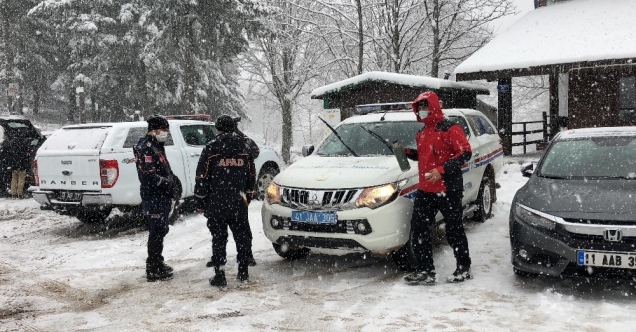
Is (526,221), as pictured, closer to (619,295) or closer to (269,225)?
(619,295)

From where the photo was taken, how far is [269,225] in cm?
601

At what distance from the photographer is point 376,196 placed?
553 centimetres

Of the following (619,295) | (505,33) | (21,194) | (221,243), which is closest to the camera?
(619,295)

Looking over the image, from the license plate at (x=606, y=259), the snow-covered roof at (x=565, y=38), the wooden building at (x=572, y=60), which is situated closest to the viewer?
the license plate at (x=606, y=259)

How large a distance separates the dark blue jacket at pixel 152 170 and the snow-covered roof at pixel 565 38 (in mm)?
11010

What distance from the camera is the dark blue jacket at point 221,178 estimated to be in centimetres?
560

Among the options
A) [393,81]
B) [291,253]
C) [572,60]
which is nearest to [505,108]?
[572,60]

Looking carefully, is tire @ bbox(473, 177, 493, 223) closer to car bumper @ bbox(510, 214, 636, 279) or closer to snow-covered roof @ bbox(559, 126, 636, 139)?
snow-covered roof @ bbox(559, 126, 636, 139)

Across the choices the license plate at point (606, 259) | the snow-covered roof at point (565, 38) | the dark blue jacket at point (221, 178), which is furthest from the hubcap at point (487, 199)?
the snow-covered roof at point (565, 38)

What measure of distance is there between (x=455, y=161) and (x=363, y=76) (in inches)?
317

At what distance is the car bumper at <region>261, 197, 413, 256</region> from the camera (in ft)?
17.8

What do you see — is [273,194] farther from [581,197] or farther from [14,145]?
[14,145]

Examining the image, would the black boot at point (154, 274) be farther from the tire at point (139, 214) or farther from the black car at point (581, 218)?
the black car at point (581, 218)

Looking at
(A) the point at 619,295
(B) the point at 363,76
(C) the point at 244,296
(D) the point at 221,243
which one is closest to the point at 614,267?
(A) the point at 619,295
